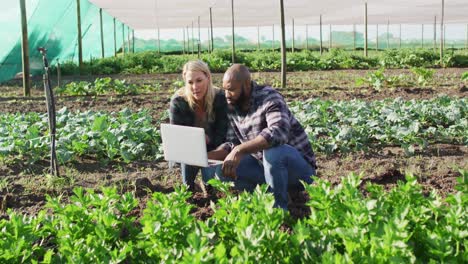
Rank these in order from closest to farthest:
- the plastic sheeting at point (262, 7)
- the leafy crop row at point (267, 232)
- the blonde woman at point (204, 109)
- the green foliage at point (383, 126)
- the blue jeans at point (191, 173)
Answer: the leafy crop row at point (267, 232)
the blonde woman at point (204, 109)
the blue jeans at point (191, 173)
the green foliage at point (383, 126)
the plastic sheeting at point (262, 7)

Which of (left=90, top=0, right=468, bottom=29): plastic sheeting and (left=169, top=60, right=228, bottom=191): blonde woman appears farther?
(left=90, top=0, right=468, bottom=29): plastic sheeting

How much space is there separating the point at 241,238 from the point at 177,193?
741 mm

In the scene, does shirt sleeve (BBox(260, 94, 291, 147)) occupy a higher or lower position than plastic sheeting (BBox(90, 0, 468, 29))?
lower

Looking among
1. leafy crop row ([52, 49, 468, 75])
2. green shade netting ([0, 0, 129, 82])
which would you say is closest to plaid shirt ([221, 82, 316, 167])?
green shade netting ([0, 0, 129, 82])

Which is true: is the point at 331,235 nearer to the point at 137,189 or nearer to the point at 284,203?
the point at 284,203

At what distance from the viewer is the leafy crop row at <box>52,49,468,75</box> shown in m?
19.8

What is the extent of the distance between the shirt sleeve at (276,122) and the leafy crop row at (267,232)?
30.9 inches

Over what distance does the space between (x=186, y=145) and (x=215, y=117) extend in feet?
1.46

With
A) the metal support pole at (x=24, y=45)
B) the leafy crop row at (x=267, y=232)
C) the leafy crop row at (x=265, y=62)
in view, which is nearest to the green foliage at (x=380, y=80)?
the metal support pole at (x=24, y=45)

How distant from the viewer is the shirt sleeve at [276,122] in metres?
3.66

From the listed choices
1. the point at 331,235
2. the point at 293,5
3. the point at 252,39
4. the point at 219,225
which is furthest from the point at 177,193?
the point at 252,39

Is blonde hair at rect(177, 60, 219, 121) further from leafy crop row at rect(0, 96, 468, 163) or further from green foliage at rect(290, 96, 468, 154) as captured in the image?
green foliage at rect(290, 96, 468, 154)

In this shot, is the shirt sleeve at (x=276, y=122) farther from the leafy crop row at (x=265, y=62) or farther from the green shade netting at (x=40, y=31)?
the leafy crop row at (x=265, y=62)

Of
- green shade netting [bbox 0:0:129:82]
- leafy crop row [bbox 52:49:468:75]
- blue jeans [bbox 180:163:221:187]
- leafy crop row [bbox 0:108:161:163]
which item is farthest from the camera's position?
leafy crop row [bbox 52:49:468:75]
